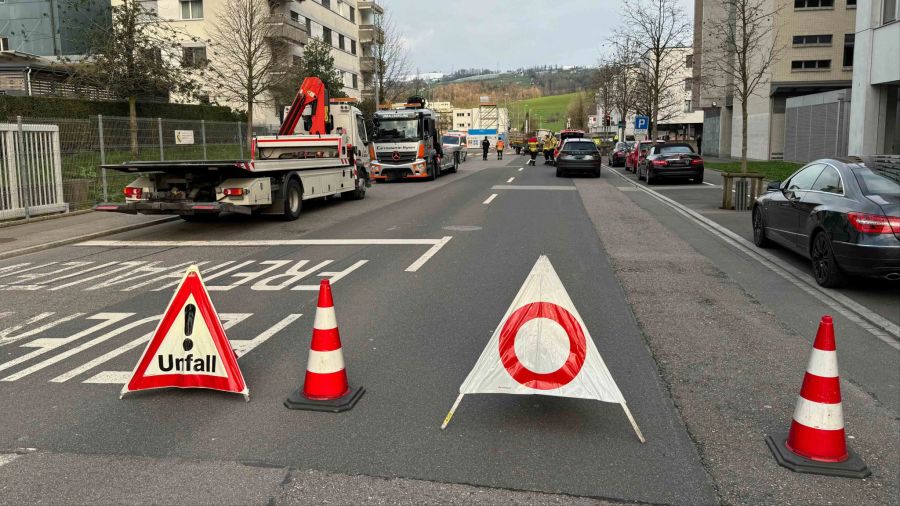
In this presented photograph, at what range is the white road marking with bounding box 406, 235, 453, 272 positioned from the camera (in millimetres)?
9330

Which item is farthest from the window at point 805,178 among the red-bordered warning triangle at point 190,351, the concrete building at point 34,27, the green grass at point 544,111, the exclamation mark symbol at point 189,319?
the green grass at point 544,111

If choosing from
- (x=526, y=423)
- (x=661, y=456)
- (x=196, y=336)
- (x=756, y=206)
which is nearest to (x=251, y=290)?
(x=196, y=336)

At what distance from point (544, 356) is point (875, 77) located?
25330mm

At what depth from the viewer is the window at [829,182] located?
325 inches

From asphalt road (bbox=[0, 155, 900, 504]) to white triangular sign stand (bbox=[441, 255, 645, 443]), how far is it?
0.91 ft

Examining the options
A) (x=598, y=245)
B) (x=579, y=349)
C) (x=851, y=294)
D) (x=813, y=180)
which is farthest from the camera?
(x=598, y=245)

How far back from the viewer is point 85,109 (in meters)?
26.9

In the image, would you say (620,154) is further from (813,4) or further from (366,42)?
(366,42)

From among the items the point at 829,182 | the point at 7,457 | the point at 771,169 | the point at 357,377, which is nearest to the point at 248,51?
the point at 771,169

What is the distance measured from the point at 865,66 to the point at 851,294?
20.8m

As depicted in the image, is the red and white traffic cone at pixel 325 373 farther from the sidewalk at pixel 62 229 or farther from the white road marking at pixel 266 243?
the sidewalk at pixel 62 229

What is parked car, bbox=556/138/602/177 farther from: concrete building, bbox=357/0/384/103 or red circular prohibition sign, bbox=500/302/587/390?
concrete building, bbox=357/0/384/103

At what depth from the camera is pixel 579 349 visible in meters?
4.11

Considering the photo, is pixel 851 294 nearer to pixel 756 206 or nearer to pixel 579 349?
pixel 756 206
